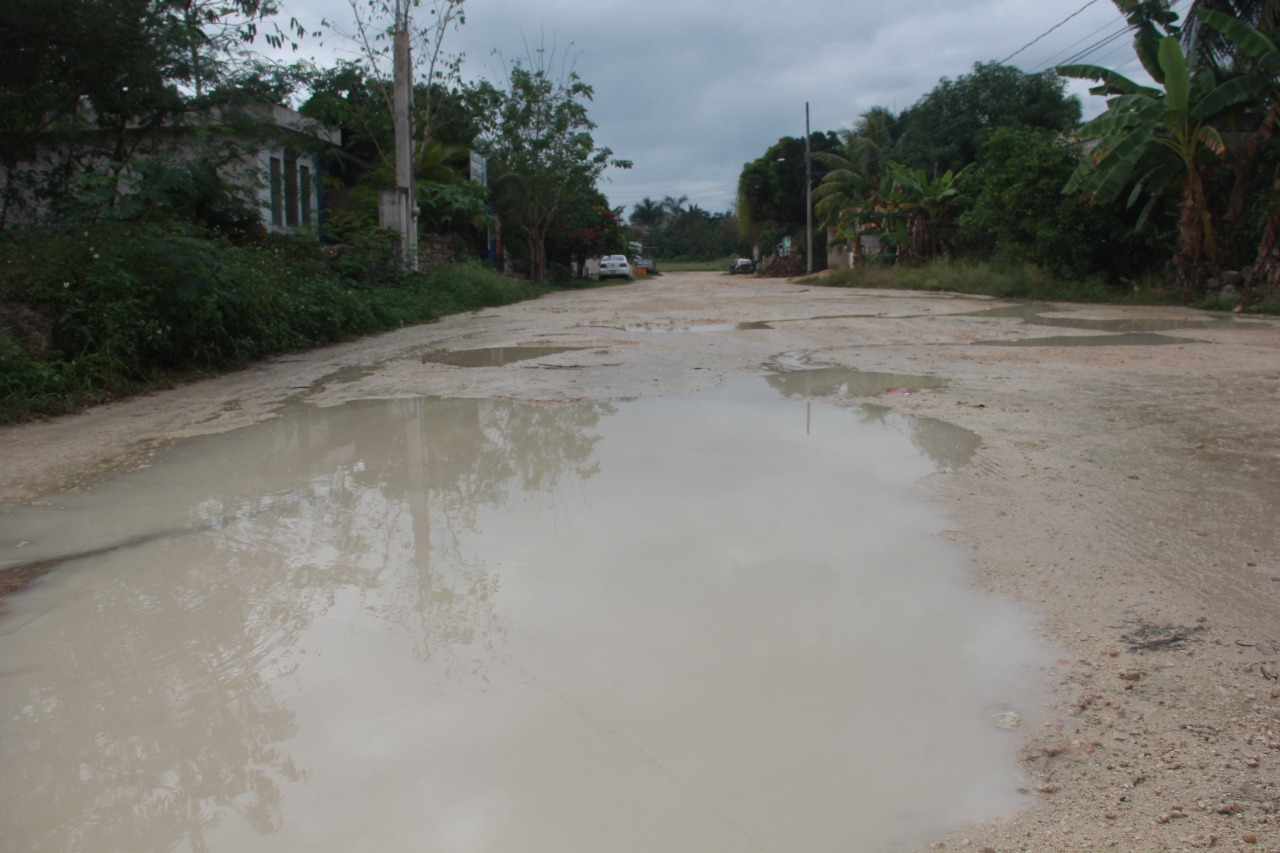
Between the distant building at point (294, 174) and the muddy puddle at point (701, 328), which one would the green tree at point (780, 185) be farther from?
the muddy puddle at point (701, 328)

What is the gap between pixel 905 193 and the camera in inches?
1112

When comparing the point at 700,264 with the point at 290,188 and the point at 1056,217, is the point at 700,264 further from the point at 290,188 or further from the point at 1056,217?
the point at 290,188

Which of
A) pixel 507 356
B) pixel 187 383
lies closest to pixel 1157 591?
pixel 507 356

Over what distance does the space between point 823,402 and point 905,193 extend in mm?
23691

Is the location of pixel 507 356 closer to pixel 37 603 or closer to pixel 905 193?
pixel 37 603

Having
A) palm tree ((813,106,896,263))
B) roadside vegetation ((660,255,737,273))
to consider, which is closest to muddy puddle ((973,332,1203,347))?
palm tree ((813,106,896,263))

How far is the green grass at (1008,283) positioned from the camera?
57.9 ft

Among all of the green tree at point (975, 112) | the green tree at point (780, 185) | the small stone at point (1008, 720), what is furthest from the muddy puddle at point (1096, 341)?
the green tree at point (780, 185)

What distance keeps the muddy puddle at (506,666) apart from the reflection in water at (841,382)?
94.8 inches

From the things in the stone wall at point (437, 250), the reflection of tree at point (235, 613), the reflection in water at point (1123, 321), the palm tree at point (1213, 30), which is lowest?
the reflection of tree at point (235, 613)

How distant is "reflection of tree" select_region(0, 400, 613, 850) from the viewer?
2174 millimetres

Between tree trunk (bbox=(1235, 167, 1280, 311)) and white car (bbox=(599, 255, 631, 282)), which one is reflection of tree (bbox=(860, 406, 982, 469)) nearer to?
tree trunk (bbox=(1235, 167, 1280, 311))

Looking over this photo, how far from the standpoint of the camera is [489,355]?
9633 millimetres

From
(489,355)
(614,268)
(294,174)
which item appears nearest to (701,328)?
(489,355)
